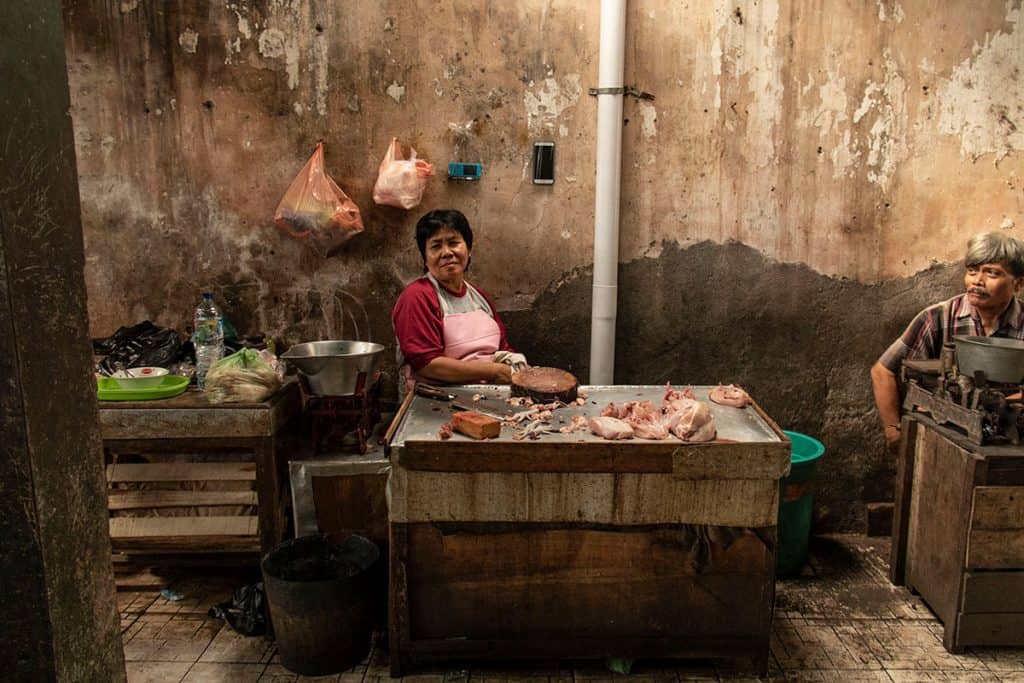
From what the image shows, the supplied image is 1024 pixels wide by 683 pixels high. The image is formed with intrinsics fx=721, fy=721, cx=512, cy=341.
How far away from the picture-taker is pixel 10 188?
6.18 feet

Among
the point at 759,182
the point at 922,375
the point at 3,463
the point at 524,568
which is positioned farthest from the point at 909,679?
the point at 3,463

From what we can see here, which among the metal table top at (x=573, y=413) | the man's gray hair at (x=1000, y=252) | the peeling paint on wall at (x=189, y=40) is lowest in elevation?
the metal table top at (x=573, y=413)

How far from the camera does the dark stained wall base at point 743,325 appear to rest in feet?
14.3

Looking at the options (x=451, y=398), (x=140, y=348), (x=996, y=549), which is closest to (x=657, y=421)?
(x=451, y=398)

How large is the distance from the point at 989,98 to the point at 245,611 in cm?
499

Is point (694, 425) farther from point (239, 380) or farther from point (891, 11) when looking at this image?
point (891, 11)

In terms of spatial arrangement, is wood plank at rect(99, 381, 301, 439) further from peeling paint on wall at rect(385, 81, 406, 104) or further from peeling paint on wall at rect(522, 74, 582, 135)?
peeling paint on wall at rect(522, 74, 582, 135)

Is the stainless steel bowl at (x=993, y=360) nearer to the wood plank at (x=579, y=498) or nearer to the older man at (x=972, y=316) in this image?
the older man at (x=972, y=316)

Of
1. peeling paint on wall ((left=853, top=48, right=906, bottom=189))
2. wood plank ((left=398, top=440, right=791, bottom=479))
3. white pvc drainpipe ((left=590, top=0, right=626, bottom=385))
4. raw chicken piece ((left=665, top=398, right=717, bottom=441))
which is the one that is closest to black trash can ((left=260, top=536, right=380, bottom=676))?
wood plank ((left=398, top=440, right=791, bottom=479))

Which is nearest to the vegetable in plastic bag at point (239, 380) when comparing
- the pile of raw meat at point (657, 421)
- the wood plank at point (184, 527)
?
the wood plank at point (184, 527)

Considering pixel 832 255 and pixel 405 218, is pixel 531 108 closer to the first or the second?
pixel 405 218

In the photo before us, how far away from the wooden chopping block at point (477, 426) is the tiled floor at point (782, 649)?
1124 millimetres

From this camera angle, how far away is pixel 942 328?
402cm

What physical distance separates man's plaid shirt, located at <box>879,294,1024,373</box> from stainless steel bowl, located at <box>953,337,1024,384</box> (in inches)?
21.4
